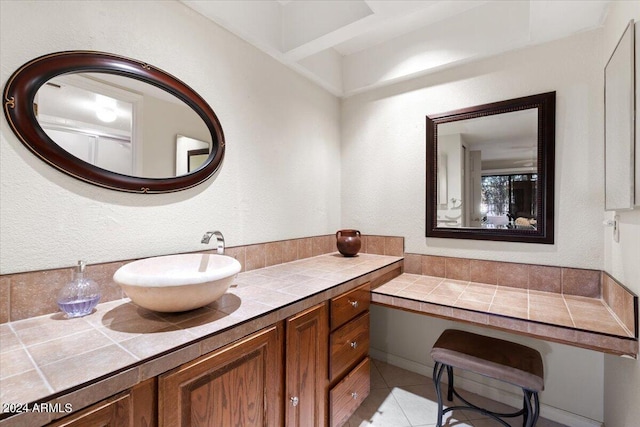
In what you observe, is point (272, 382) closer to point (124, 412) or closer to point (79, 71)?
point (124, 412)

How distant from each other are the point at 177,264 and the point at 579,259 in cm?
225

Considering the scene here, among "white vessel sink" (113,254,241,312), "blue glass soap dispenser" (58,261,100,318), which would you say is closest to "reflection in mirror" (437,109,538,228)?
"white vessel sink" (113,254,241,312)

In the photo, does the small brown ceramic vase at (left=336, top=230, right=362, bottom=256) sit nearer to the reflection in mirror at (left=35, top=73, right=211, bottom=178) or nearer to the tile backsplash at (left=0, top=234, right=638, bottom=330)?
the tile backsplash at (left=0, top=234, right=638, bottom=330)

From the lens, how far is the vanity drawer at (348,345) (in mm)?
1417

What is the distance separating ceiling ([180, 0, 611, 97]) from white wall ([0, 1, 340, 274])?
0.14m

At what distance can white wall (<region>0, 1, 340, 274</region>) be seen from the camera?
3.23 feet

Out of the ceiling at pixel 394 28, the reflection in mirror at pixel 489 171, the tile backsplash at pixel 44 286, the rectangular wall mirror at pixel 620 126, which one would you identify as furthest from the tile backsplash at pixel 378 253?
the ceiling at pixel 394 28

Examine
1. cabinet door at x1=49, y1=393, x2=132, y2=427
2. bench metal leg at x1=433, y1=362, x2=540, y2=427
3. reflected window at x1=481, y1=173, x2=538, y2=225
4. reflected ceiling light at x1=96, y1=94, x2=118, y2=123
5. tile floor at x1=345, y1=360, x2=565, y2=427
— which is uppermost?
reflected ceiling light at x1=96, y1=94, x2=118, y2=123

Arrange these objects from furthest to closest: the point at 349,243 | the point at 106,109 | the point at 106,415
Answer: the point at 349,243 → the point at 106,109 → the point at 106,415

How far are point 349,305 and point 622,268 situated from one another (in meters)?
1.31

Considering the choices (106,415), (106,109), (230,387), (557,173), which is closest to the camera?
(106,415)

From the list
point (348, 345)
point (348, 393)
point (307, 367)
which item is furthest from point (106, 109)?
point (348, 393)

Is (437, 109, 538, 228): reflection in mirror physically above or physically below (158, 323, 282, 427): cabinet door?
above

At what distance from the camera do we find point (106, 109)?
1184 mm
